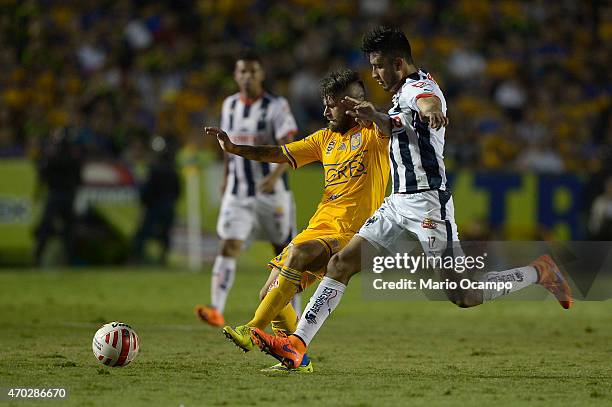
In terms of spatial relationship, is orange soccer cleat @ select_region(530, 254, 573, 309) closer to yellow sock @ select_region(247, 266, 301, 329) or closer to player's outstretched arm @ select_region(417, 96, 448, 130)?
player's outstretched arm @ select_region(417, 96, 448, 130)

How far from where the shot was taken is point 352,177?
8.23 m

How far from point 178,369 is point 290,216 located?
146 inches

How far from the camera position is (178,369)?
7.87 m

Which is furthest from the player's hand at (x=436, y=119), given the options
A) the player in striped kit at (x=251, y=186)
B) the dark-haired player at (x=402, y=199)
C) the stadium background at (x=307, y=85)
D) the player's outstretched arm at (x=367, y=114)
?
the stadium background at (x=307, y=85)

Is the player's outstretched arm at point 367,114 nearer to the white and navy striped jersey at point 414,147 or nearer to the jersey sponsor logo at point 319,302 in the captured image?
the white and navy striped jersey at point 414,147

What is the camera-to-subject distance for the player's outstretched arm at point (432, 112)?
7.02 meters

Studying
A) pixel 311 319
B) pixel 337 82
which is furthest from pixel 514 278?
pixel 337 82

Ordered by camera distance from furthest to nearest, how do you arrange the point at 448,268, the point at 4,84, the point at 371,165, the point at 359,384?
1. the point at 4,84
2. the point at 371,165
3. the point at 448,268
4. the point at 359,384

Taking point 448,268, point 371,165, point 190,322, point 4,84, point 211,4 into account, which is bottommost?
point 190,322

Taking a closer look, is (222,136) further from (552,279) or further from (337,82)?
(552,279)

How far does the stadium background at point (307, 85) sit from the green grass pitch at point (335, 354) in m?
4.24

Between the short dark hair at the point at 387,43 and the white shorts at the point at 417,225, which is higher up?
the short dark hair at the point at 387,43

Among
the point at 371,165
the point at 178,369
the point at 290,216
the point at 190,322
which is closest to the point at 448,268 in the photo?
the point at 371,165

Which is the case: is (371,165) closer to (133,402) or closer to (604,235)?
(133,402)
